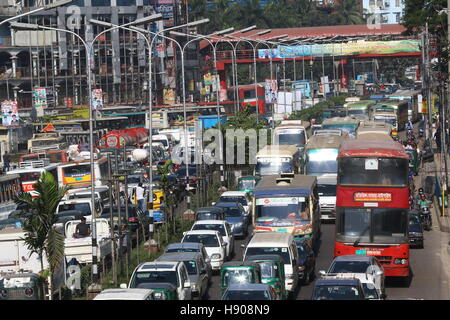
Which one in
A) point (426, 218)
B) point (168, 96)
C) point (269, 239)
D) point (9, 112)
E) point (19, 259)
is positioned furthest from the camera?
point (168, 96)

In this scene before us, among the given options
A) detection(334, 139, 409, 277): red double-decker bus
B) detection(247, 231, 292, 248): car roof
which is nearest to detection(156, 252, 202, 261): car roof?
detection(247, 231, 292, 248): car roof

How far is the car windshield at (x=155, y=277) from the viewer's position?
24.5 meters

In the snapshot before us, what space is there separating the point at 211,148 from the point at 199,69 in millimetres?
83999

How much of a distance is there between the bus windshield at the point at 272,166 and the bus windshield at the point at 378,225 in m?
16.7

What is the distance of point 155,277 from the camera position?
2459cm

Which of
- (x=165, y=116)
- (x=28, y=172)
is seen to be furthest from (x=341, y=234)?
(x=165, y=116)

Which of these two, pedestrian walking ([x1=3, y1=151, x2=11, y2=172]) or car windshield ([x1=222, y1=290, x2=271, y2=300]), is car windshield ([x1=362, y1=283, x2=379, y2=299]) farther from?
pedestrian walking ([x1=3, y1=151, x2=11, y2=172])

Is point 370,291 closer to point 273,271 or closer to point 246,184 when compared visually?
point 273,271

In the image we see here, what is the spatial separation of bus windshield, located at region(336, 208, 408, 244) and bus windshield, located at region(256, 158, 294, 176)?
54.7 ft

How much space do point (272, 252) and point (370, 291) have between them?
13.7 ft

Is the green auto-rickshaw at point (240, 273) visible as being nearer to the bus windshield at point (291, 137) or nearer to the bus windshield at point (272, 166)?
the bus windshield at point (272, 166)

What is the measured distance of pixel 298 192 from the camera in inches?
1307

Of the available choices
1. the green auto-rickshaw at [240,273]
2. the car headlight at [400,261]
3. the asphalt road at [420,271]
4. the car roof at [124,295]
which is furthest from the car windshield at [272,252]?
the car roof at [124,295]

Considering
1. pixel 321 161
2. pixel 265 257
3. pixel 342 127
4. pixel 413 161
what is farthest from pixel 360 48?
pixel 265 257
